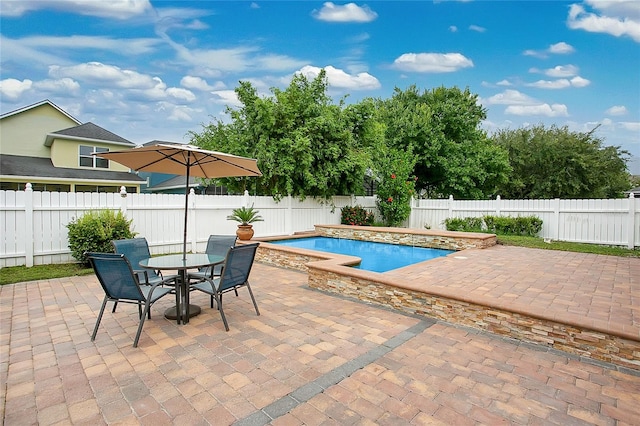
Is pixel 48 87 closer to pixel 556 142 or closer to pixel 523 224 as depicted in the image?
pixel 523 224

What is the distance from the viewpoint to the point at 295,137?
448 inches

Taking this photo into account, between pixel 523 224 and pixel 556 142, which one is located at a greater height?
pixel 556 142

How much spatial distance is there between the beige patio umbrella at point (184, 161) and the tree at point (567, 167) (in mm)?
21234

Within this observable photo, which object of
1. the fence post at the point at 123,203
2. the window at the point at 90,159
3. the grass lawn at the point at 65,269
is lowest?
the grass lawn at the point at 65,269

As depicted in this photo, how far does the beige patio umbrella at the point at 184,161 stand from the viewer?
172 inches

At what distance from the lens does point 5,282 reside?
589 cm

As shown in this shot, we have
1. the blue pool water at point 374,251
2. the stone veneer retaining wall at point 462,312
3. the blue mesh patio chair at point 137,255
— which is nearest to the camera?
the stone veneer retaining wall at point 462,312

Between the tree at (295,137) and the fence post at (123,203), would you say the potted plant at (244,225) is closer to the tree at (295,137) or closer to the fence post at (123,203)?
the tree at (295,137)

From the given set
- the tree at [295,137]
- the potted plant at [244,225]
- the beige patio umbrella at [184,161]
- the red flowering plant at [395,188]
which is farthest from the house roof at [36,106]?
the beige patio umbrella at [184,161]

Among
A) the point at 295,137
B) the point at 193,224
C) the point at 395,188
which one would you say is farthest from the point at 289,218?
the point at 395,188

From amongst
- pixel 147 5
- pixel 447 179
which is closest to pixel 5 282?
pixel 147 5

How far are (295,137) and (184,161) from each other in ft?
21.7

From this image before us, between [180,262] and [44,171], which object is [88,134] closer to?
[44,171]

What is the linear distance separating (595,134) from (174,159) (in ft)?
82.5
